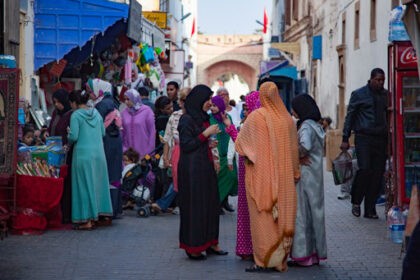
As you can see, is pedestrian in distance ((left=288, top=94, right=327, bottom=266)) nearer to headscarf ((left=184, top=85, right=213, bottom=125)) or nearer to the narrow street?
the narrow street

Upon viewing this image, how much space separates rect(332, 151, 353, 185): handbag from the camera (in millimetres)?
13289

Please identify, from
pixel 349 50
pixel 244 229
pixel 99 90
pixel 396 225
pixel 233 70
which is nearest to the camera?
pixel 244 229

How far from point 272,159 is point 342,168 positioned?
533 centimetres

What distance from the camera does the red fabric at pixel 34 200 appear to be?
34.1 feet

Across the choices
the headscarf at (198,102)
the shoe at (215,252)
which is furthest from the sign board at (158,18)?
the shoe at (215,252)

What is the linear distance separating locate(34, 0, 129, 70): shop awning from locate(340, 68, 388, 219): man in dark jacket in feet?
19.7

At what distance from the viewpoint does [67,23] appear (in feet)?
55.3

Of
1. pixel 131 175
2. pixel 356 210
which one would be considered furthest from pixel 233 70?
pixel 356 210

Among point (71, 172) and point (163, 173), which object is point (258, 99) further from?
point (163, 173)

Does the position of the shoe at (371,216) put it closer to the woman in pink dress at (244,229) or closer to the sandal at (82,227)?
the sandal at (82,227)

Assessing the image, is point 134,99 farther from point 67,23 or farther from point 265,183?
point 265,183

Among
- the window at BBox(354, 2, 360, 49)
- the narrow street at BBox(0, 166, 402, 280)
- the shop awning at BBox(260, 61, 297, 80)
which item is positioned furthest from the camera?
the shop awning at BBox(260, 61, 297, 80)

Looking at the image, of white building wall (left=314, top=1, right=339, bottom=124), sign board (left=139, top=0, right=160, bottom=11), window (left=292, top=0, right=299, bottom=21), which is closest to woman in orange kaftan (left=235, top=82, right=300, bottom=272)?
white building wall (left=314, top=1, right=339, bottom=124)

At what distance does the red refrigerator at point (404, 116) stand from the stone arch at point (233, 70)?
6815 cm
